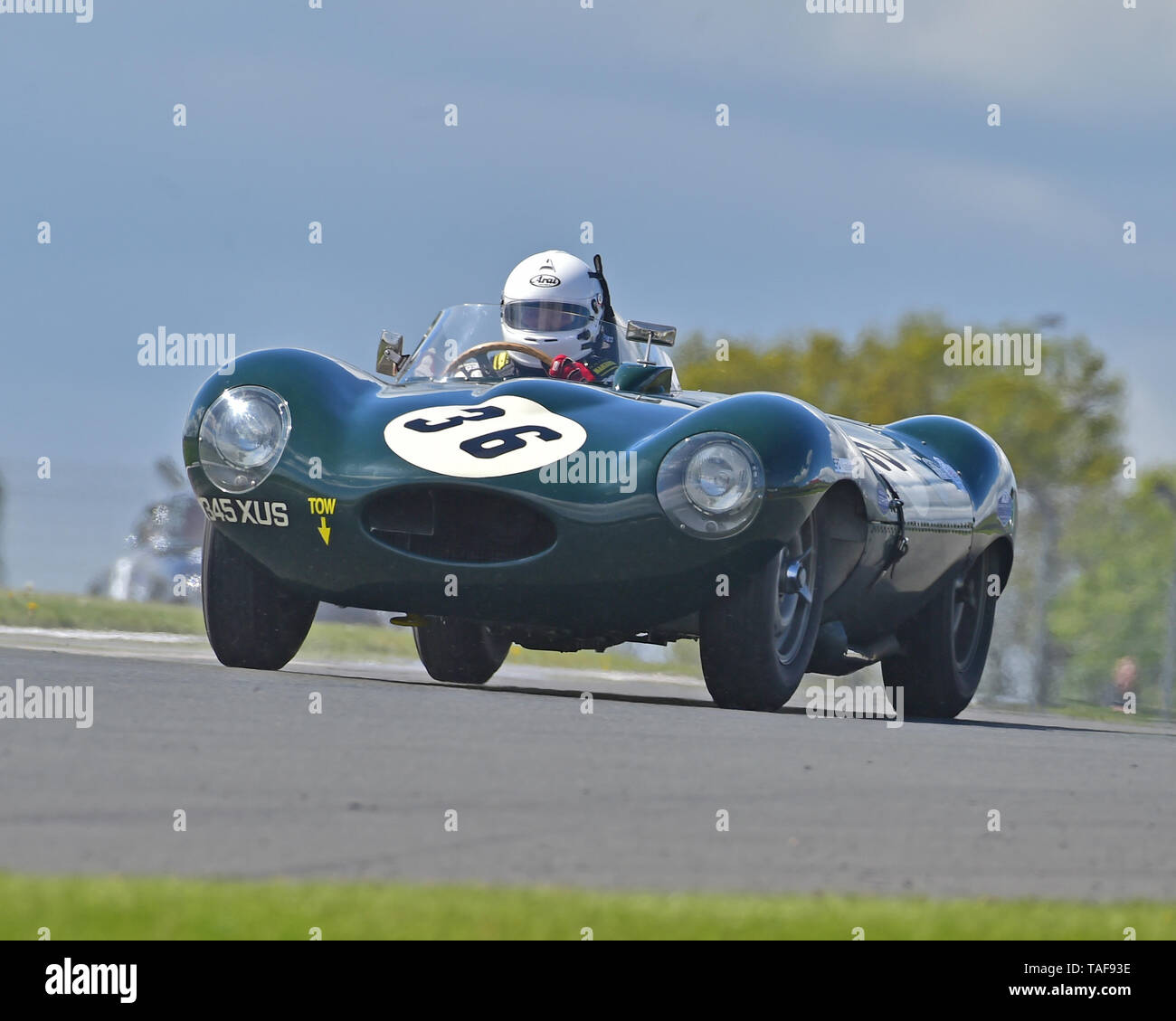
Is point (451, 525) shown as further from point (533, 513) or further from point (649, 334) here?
point (649, 334)

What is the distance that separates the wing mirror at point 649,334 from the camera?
35.8ft

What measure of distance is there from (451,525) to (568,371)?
2031 millimetres

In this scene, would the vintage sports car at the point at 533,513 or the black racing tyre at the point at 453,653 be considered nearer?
the vintage sports car at the point at 533,513

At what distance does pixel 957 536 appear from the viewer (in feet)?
36.7

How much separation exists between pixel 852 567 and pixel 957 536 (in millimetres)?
1784

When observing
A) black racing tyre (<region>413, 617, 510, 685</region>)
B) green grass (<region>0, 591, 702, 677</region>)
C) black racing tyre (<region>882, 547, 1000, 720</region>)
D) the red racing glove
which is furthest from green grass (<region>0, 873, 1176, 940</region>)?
green grass (<region>0, 591, 702, 677</region>)

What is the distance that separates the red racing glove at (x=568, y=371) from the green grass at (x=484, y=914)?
644cm

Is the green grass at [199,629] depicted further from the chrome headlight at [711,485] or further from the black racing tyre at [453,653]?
the chrome headlight at [711,485]

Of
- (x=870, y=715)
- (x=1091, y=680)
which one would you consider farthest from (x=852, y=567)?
(x=1091, y=680)

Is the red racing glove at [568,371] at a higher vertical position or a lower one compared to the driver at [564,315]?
lower

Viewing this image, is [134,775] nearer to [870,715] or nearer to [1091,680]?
[870,715]

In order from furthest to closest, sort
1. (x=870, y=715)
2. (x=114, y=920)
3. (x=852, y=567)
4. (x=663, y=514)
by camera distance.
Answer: (x=870, y=715)
(x=852, y=567)
(x=663, y=514)
(x=114, y=920)

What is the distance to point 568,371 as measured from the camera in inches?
410

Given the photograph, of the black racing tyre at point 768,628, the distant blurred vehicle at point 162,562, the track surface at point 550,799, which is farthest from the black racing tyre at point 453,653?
the distant blurred vehicle at point 162,562
